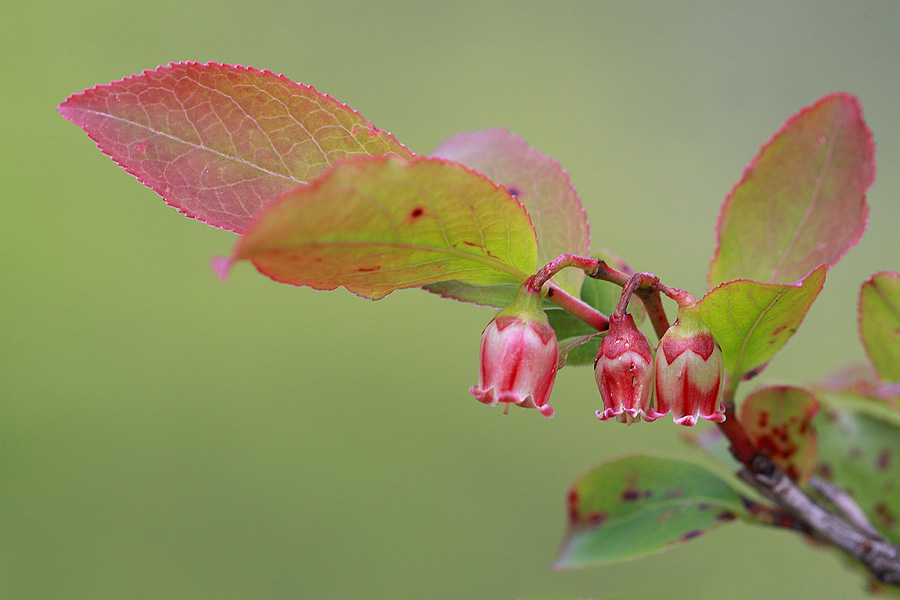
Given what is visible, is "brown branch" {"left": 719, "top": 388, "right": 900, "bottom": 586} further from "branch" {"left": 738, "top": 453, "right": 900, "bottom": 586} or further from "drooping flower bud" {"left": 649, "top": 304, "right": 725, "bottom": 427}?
"drooping flower bud" {"left": 649, "top": 304, "right": 725, "bottom": 427}

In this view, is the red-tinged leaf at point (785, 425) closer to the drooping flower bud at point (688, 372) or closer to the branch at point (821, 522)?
the branch at point (821, 522)

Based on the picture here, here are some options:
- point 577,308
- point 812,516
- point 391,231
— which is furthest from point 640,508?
point 391,231

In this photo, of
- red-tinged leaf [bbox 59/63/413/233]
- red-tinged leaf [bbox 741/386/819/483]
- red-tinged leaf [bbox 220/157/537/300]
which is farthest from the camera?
red-tinged leaf [bbox 741/386/819/483]

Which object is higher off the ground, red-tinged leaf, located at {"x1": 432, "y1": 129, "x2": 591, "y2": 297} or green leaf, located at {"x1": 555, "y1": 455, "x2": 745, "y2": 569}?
red-tinged leaf, located at {"x1": 432, "y1": 129, "x2": 591, "y2": 297}

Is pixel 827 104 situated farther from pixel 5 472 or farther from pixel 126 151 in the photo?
pixel 5 472

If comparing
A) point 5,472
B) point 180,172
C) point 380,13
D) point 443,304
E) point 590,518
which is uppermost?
point 380,13

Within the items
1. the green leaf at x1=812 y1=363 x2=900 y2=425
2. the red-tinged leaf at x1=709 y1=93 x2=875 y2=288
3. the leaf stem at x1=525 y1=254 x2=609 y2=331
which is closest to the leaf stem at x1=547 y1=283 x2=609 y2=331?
the leaf stem at x1=525 y1=254 x2=609 y2=331

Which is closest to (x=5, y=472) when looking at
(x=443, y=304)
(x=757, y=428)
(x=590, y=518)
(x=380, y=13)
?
(x=443, y=304)
